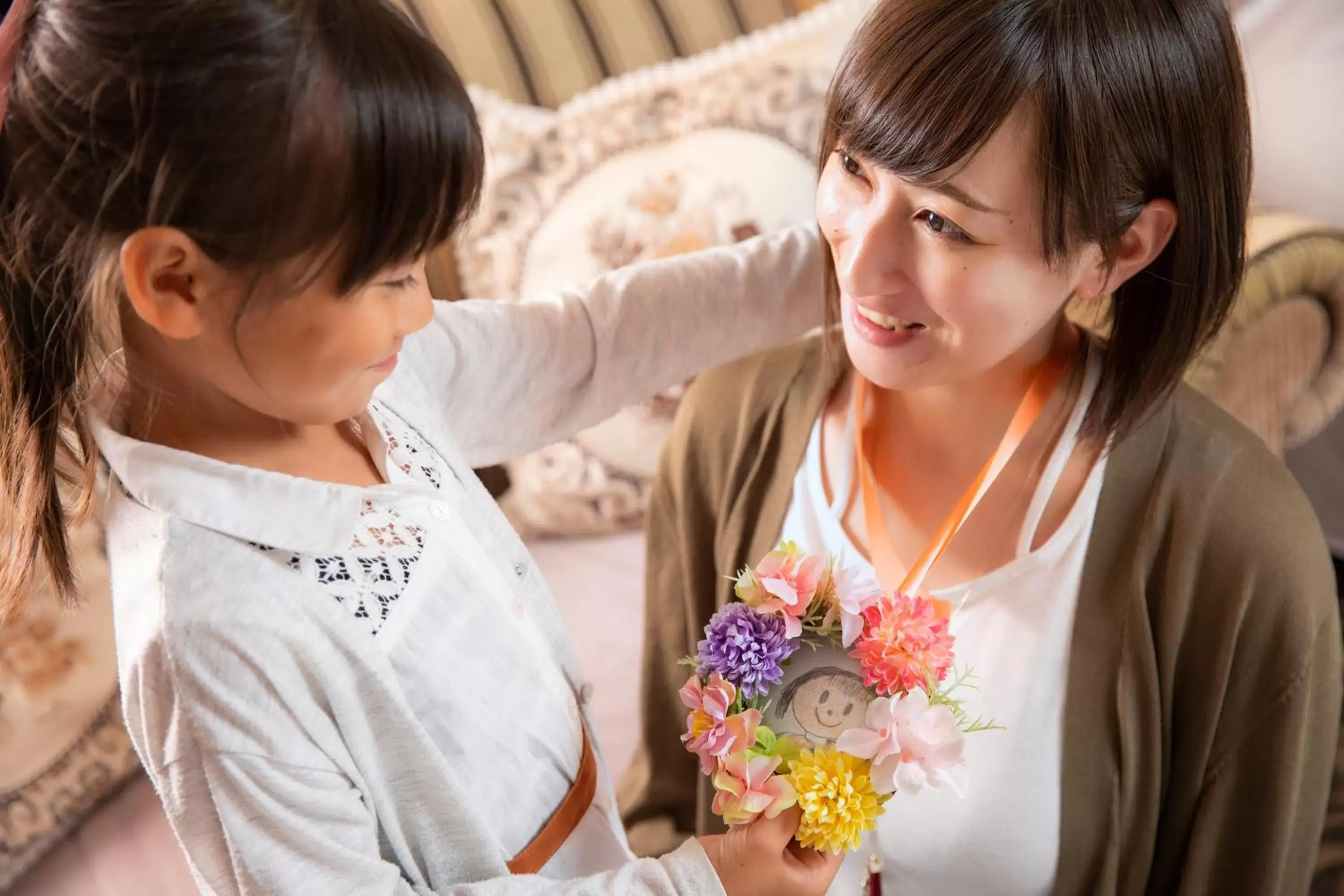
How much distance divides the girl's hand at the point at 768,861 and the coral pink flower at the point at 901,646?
11cm

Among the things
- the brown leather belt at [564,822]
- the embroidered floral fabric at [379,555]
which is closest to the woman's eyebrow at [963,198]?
the embroidered floral fabric at [379,555]

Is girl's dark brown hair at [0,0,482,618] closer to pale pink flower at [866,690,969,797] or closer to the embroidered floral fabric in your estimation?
Answer: the embroidered floral fabric

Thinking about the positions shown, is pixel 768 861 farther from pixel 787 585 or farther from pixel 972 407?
pixel 972 407

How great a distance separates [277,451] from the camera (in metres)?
0.76

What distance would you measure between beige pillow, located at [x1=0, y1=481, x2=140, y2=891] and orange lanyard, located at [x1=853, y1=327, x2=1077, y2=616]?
822 millimetres

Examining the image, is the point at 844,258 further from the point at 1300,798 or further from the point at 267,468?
the point at 1300,798

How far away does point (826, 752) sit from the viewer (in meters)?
0.72

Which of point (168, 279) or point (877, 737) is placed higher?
point (168, 279)

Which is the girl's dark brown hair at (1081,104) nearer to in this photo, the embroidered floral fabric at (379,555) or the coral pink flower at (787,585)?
the coral pink flower at (787,585)

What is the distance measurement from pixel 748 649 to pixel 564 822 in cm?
27

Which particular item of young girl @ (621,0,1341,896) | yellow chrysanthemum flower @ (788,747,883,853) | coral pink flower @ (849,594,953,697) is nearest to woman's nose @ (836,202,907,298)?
young girl @ (621,0,1341,896)

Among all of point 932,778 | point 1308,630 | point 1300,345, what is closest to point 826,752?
point 932,778

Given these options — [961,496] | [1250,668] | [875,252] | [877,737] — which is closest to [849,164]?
[875,252]

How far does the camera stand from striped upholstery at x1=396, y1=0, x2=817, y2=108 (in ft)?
5.63
